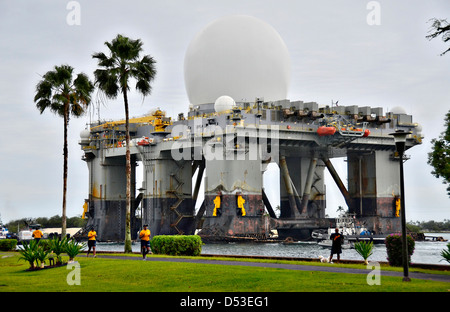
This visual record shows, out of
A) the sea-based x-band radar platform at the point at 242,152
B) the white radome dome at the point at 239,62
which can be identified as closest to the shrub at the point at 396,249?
the sea-based x-band radar platform at the point at 242,152

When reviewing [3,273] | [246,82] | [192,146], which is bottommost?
[3,273]

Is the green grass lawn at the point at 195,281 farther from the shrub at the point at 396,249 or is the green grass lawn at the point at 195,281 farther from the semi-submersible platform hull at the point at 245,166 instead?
the semi-submersible platform hull at the point at 245,166

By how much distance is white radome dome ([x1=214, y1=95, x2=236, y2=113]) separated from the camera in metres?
96.5

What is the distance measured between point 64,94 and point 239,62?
49.4 metres

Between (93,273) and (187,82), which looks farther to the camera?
(187,82)

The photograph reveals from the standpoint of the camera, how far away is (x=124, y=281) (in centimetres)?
2947

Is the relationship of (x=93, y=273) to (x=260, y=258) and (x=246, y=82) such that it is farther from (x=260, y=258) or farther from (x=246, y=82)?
(x=246, y=82)

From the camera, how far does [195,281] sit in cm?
2781

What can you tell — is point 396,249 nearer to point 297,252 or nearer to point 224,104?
point 297,252

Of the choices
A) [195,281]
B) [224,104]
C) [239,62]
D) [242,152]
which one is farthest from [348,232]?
[195,281]

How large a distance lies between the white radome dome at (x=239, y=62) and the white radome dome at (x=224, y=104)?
6.94 meters

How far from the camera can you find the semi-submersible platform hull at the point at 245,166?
95.7 meters
